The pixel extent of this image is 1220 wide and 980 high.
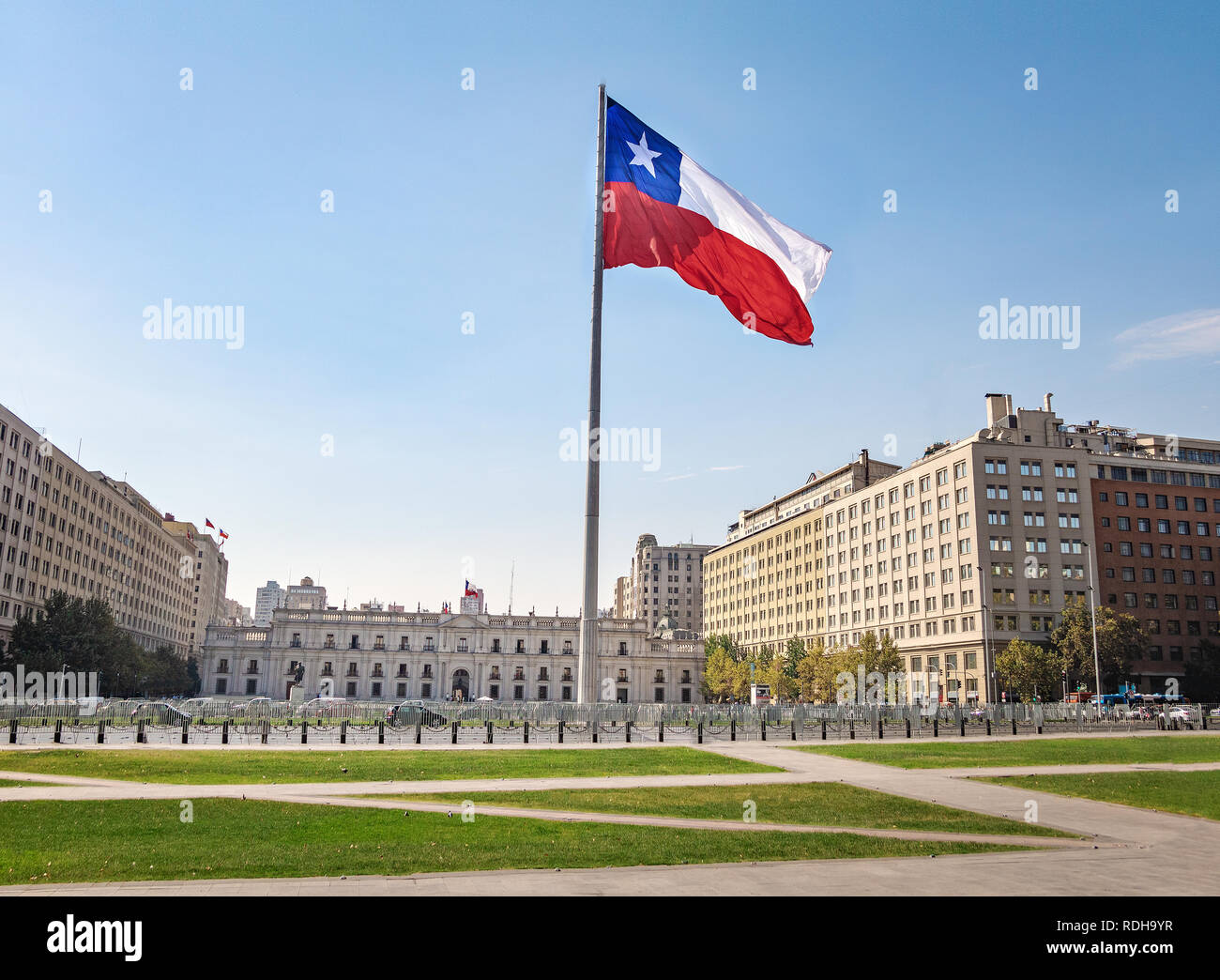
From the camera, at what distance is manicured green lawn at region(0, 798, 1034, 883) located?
42.1 ft

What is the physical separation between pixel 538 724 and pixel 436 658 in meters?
104

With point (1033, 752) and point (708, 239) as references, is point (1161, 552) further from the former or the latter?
point (708, 239)

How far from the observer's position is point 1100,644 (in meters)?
82.0

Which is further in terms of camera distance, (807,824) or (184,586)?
(184,586)

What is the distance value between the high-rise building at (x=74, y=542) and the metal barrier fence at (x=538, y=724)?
35346mm

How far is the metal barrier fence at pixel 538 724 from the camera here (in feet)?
132

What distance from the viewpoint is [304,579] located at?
200 m

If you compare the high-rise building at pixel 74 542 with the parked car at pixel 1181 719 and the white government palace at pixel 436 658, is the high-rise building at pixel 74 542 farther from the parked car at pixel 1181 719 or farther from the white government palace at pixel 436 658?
the parked car at pixel 1181 719

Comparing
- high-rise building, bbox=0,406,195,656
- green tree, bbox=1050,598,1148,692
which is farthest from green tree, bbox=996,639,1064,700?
high-rise building, bbox=0,406,195,656

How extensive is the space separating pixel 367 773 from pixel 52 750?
14.7 m

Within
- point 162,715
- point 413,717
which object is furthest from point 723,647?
point 162,715

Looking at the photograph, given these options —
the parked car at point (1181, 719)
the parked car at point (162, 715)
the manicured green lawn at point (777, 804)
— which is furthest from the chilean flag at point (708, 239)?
the parked car at point (1181, 719)
